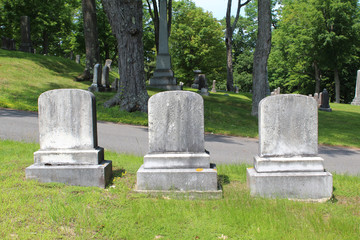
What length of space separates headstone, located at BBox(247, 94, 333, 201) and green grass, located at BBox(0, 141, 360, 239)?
0.26 metres

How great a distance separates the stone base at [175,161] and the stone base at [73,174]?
730mm

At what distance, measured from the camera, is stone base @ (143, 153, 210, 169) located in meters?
4.61

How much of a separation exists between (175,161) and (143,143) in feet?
12.8

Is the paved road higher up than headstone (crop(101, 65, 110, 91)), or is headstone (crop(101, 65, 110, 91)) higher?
headstone (crop(101, 65, 110, 91))

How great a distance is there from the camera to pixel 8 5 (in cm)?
2953

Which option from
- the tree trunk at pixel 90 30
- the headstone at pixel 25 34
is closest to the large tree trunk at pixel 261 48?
the tree trunk at pixel 90 30

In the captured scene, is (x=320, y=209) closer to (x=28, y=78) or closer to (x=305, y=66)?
(x=28, y=78)

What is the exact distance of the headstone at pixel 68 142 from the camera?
466cm

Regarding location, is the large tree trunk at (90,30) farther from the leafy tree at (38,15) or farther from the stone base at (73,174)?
the stone base at (73,174)

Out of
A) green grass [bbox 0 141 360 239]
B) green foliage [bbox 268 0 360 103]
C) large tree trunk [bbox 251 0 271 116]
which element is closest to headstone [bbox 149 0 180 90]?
large tree trunk [bbox 251 0 271 116]

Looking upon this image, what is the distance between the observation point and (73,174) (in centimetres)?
467

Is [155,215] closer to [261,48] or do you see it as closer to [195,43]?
[261,48]

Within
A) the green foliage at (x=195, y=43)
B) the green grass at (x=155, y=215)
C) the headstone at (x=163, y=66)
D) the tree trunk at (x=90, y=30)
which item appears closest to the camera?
the green grass at (x=155, y=215)

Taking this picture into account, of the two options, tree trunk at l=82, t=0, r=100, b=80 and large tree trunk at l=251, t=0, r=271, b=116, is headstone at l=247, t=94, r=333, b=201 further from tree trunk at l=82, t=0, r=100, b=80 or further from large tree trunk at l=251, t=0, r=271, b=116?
tree trunk at l=82, t=0, r=100, b=80
